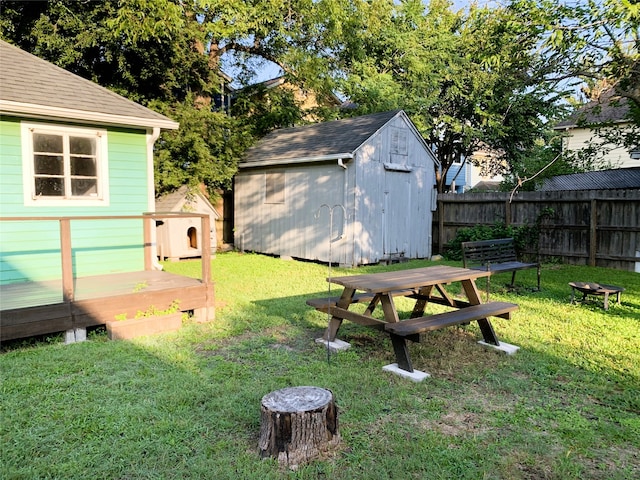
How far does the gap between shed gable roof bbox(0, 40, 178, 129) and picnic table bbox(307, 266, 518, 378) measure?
4.75 metres

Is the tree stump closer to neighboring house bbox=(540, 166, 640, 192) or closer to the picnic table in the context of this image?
the picnic table

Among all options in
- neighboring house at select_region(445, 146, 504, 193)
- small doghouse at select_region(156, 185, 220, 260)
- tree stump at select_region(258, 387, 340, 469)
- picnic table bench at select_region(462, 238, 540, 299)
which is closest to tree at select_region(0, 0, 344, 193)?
small doghouse at select_region(156, 185, 220, 260)

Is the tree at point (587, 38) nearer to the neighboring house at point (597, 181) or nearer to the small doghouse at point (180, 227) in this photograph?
the neighboring house at point (597, 181)

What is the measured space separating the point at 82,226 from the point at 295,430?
5.92 m

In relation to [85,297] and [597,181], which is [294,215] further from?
[597,181]

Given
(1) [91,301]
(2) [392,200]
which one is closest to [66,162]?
(1) [91,301]

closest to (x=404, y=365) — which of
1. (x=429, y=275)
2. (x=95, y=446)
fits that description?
(x=429, y=275)

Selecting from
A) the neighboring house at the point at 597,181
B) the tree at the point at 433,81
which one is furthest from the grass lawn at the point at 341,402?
the tree at the point at 433,81

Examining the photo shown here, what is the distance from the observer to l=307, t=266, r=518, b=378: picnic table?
14.1ft

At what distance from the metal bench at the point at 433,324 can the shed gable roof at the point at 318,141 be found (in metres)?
6.59

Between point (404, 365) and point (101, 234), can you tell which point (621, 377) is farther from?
point (101, 234)

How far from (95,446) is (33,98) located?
576cm

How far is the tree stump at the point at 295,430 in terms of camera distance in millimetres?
2830

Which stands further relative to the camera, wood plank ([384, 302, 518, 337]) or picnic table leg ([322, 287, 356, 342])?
picnic table leg ([322, 287, 356, 342])
